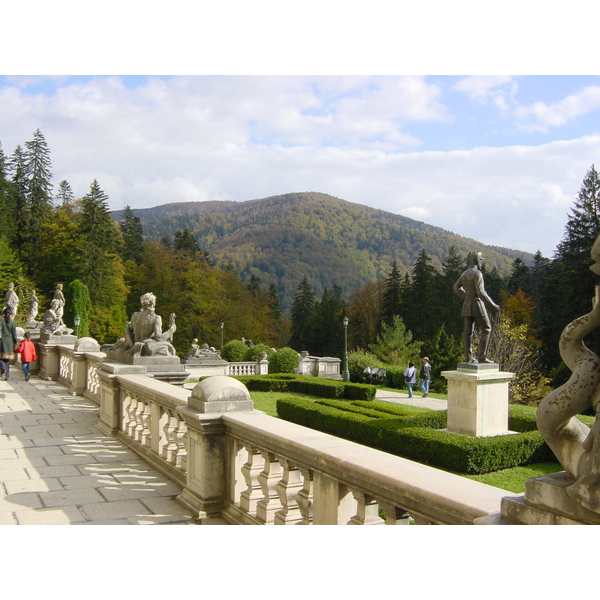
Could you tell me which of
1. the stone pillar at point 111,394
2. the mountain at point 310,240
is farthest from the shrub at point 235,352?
the mountain at point 310,240

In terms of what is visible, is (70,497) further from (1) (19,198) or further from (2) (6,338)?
(1) (19,198)

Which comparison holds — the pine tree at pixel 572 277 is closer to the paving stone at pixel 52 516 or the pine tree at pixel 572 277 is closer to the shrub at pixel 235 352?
the shrub at pixel 235 352

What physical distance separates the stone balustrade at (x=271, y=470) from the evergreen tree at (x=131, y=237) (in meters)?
54.0

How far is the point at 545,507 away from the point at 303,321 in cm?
6666

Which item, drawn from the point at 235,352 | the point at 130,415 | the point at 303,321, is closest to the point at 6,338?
the point at 130,415

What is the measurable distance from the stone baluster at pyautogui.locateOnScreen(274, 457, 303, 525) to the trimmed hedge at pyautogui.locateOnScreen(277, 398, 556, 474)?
766 cm

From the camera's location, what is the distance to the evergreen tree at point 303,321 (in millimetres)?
63719

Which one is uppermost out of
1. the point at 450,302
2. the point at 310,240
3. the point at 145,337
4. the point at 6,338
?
the point at 310,240

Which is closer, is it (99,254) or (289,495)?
(289,495)

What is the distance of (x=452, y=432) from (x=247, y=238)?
10289 centimetres

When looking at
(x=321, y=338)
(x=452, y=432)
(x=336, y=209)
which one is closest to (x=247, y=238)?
(x=336, y=209)

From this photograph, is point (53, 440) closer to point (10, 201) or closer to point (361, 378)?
point (361, 378)

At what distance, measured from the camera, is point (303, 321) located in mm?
68625
